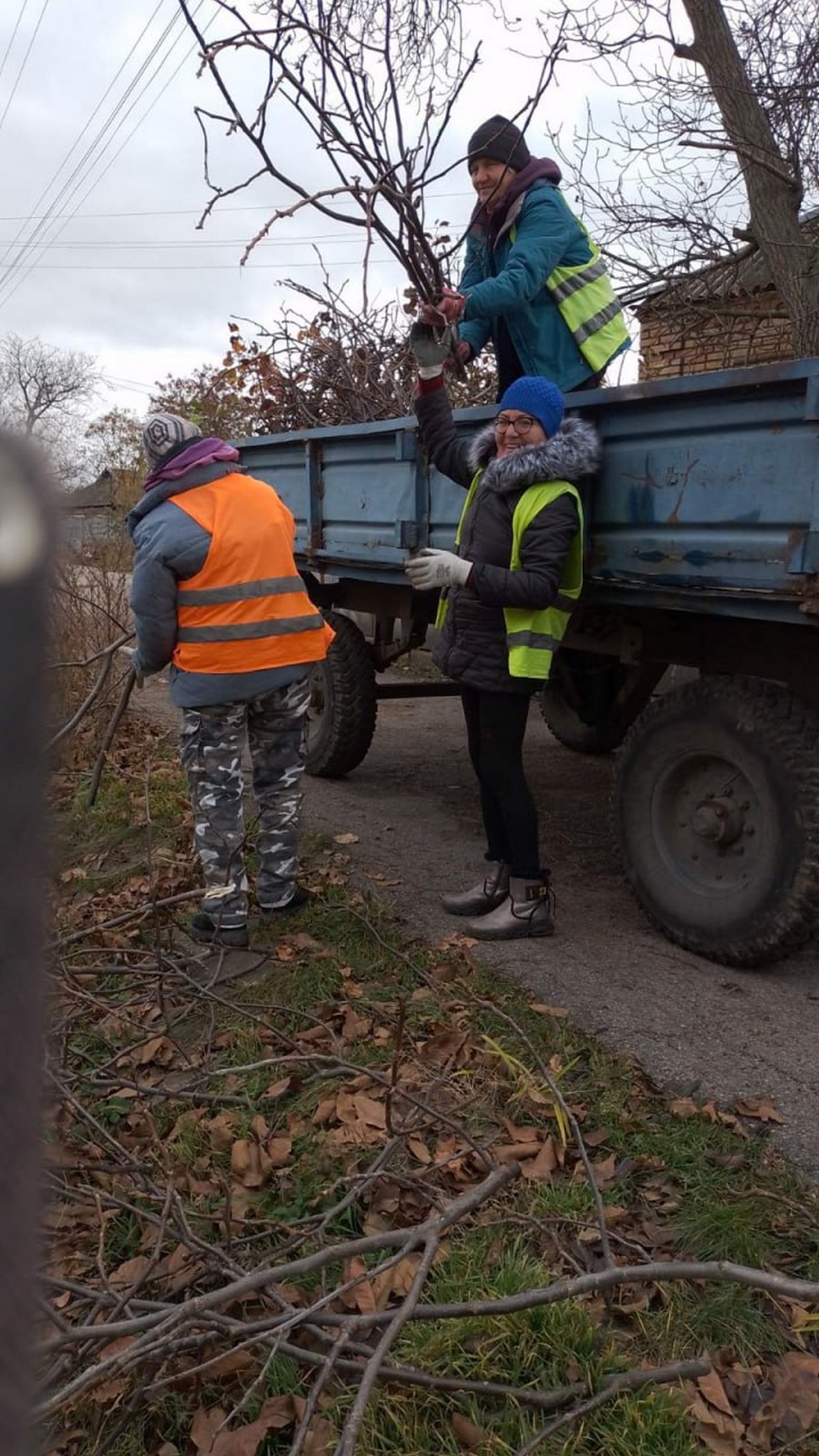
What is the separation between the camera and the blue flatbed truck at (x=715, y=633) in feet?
9.57

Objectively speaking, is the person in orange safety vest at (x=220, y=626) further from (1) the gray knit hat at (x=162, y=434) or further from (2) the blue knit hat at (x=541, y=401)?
(2) the blue knit hat at (x=541, y=401)

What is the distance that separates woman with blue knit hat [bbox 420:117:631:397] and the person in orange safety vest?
960 millimetres

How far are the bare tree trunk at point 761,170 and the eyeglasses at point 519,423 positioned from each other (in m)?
4.00

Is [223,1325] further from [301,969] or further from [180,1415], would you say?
[301,969]

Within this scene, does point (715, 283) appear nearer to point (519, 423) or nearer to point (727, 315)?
point (727, 315)

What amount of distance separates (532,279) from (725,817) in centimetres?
195

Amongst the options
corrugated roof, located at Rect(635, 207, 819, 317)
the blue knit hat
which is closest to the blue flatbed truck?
the blue knit hat

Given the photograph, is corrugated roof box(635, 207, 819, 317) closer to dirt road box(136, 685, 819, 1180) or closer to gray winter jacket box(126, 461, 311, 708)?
dirt road box(136, 685, 819, 1180)

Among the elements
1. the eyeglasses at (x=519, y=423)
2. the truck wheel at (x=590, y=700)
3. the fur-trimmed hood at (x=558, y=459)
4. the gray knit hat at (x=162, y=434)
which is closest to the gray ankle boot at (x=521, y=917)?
the truck wheel at (x=590, y=700)

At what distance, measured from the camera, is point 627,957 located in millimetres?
3643

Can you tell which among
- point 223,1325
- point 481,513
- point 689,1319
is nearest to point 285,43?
point 481,513

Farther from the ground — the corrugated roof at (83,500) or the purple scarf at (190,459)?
the purple scarf at (190,459)

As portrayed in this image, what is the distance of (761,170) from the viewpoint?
691 centimetres

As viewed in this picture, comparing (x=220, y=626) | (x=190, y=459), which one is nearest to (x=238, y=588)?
(x=220, y=626)
